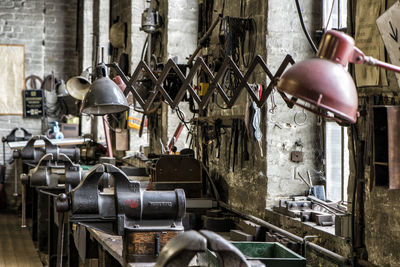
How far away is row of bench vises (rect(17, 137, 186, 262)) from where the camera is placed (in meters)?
2.49

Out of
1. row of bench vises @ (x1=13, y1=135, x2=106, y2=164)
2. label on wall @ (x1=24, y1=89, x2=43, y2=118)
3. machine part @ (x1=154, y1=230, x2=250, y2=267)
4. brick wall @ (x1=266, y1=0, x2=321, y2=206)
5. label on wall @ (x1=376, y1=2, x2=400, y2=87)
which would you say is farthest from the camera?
label on wall @ (x1=24, y1=89, x2=43, y2=118)

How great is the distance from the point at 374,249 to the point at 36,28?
8.63 m

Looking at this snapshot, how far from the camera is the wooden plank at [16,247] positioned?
226 inches

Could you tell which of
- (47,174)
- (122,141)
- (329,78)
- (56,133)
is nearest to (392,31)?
(329,78)

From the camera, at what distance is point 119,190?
2.50m

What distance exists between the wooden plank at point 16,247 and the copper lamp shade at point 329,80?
4.56 meters

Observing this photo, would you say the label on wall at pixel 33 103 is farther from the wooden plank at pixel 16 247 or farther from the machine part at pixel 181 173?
the machine part at pixel 181 173

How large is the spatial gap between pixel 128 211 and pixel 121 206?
0.12 ft

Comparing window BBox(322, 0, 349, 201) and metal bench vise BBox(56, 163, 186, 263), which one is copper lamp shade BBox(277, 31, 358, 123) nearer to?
metal bench vise BBox(56, 163, 186, 263)

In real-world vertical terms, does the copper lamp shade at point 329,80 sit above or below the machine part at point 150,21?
below

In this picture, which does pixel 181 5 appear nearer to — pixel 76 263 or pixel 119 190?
pixel 76 263

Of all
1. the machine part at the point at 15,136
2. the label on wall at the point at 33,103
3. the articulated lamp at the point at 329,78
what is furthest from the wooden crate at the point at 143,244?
the label on wall at the point at 33,103

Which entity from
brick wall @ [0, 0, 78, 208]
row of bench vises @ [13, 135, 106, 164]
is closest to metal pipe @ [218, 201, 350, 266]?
row of bench vises @ [13, 135, 106, 164]

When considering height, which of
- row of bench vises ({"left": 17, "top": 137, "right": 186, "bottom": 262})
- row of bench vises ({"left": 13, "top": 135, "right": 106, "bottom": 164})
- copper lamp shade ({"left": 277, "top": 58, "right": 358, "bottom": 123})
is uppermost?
copper lamp shade ({"left": 277, "top": 58, "right": 358, "bottom": 123})
